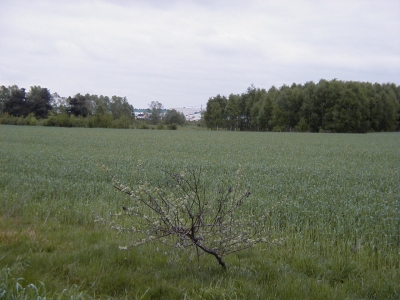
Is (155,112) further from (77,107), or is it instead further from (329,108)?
(329,108)

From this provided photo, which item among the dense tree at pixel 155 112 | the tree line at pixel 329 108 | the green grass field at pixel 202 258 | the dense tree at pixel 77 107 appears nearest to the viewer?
the green grass field at pixel 202 258

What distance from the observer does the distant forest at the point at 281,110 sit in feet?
278

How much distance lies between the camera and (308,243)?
6016 mm

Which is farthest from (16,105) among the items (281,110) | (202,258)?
(202,258)

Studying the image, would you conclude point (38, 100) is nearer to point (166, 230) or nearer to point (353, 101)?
point (353, 101)

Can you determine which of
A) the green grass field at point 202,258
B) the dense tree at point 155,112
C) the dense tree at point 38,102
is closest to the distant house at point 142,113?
the dense tree at point 155,112

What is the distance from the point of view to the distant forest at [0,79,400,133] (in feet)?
278

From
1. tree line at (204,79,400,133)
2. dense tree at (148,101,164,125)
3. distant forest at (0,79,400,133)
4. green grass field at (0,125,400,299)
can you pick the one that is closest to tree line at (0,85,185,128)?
distant forest at (0,79,400,133)

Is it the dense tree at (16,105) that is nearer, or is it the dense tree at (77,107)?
the dense tree at (16,105)

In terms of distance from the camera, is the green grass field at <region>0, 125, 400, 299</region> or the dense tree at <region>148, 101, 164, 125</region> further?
the dense tree at <region>148, 101, 164, 125</region>

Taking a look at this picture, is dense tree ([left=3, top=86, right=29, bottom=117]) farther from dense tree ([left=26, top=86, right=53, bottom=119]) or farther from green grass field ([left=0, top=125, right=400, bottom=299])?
green grass field ([left=0, top=125, right=400, bottom=299])

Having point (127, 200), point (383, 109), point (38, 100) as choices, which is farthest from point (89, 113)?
point (127, 200)

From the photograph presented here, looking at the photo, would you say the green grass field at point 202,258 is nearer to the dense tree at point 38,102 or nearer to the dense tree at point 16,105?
the dense tree at point 38,102

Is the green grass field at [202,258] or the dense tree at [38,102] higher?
the dense tree at [38,102]
